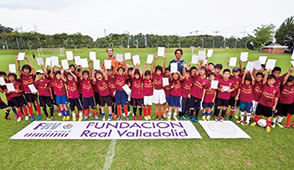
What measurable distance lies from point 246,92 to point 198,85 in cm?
133

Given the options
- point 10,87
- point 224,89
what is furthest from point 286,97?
point 10,87

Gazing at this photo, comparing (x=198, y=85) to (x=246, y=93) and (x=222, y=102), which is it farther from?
(x=246, y=93)

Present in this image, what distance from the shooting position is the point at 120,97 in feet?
15.1

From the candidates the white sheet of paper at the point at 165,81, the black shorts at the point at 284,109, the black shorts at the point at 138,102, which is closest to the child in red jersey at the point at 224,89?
the black shorts at the point at 284,109

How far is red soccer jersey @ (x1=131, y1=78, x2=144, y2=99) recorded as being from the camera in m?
4.49

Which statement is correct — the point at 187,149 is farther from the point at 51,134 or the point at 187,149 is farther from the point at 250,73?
the point at 51,134

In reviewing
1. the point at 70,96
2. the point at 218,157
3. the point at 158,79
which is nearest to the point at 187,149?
the point at 218,157

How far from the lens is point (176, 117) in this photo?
15.8 ft

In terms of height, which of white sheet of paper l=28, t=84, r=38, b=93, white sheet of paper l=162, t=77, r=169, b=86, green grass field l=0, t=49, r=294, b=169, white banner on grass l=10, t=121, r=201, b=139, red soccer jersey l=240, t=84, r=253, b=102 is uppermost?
white sheet of paper l=162, t=77, r=169, b=86

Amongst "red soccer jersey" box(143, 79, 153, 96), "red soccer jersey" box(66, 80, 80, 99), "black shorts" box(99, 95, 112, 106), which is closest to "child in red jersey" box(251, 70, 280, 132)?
"red soccer jersey" box(143, 79, 153, 96)

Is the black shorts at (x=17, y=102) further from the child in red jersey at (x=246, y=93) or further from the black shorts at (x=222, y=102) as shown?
the child in red jersey at (x=246, y=93)

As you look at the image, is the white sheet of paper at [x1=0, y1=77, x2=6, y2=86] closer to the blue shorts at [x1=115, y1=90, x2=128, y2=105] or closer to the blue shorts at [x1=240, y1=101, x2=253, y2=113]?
the blue shorts at [x1=115, y1=90, x2=128, y2=105]

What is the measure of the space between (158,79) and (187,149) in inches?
78.3

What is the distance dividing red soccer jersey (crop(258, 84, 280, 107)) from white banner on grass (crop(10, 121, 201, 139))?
1.99 m
